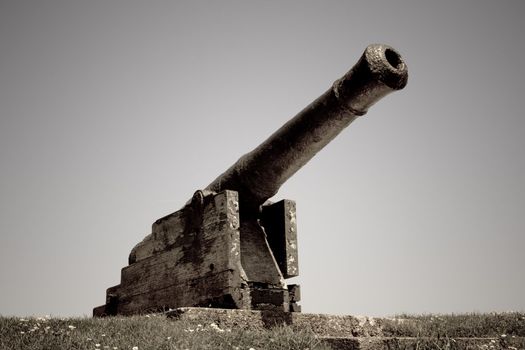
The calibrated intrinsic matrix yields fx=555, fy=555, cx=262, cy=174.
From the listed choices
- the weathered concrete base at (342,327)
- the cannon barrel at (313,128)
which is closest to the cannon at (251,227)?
the cannon barrel at (313,128)

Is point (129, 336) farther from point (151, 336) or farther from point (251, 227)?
point (251, 227)

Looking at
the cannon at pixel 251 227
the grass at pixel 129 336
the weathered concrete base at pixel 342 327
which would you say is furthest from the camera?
the cannon at pixel 251 227

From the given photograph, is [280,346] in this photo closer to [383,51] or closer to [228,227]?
[228,227]

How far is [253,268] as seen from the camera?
335 inches

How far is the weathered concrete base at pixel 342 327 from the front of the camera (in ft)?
19.8

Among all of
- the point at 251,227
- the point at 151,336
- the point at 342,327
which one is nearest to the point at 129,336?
the point at 151,336

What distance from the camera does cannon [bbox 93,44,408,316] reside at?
709 cm

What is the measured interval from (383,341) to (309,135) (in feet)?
9.60

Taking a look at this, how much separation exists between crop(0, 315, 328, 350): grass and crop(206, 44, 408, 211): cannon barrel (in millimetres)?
2702

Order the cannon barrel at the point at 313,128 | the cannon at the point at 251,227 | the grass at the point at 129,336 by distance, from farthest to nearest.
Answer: the cannon at the point at 251,227
the cannon barrel at the point at 313,128
the grass at the point at 129,336

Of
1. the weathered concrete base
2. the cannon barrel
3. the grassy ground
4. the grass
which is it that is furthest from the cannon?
the grass

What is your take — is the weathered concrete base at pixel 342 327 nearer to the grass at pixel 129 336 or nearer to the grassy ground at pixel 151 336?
the grassy ground at pixel 151 336

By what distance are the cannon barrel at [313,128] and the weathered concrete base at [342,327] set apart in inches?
79.0

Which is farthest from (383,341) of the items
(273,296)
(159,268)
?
(159,268)
